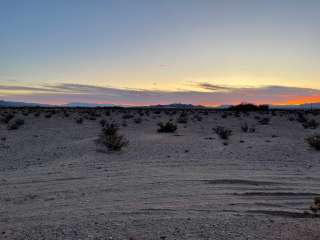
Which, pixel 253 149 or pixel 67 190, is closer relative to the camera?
pixel 67 190

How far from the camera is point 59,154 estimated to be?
44.4 ft

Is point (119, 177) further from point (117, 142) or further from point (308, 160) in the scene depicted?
point (308, 160)

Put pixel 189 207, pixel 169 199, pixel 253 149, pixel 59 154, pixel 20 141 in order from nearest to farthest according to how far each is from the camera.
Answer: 1. pixel 189 207
2. pixel 169 199
3. pixel 59 154
4. pixel 253 149
5. pixel 20 141

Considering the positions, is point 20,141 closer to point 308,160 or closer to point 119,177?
point 119,177

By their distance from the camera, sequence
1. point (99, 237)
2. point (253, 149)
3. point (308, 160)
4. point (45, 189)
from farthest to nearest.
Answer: point (253, 149) < point (308, 160) < point (45, 189) < point (99, 237)

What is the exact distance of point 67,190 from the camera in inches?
295

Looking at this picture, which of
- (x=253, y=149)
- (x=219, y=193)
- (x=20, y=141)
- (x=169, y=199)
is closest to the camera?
(x=169, y=199)

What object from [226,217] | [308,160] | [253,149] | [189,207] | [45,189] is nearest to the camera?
[226,217]

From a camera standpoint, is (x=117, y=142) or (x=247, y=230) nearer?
(x=247, y=230)

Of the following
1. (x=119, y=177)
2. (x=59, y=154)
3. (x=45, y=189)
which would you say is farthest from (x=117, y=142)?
(x=45, y=189)

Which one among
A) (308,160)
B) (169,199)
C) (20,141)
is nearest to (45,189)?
(169,199)

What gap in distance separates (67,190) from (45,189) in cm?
52

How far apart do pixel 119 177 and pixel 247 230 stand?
4.61 metres

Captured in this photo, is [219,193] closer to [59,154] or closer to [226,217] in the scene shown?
[226,217]
